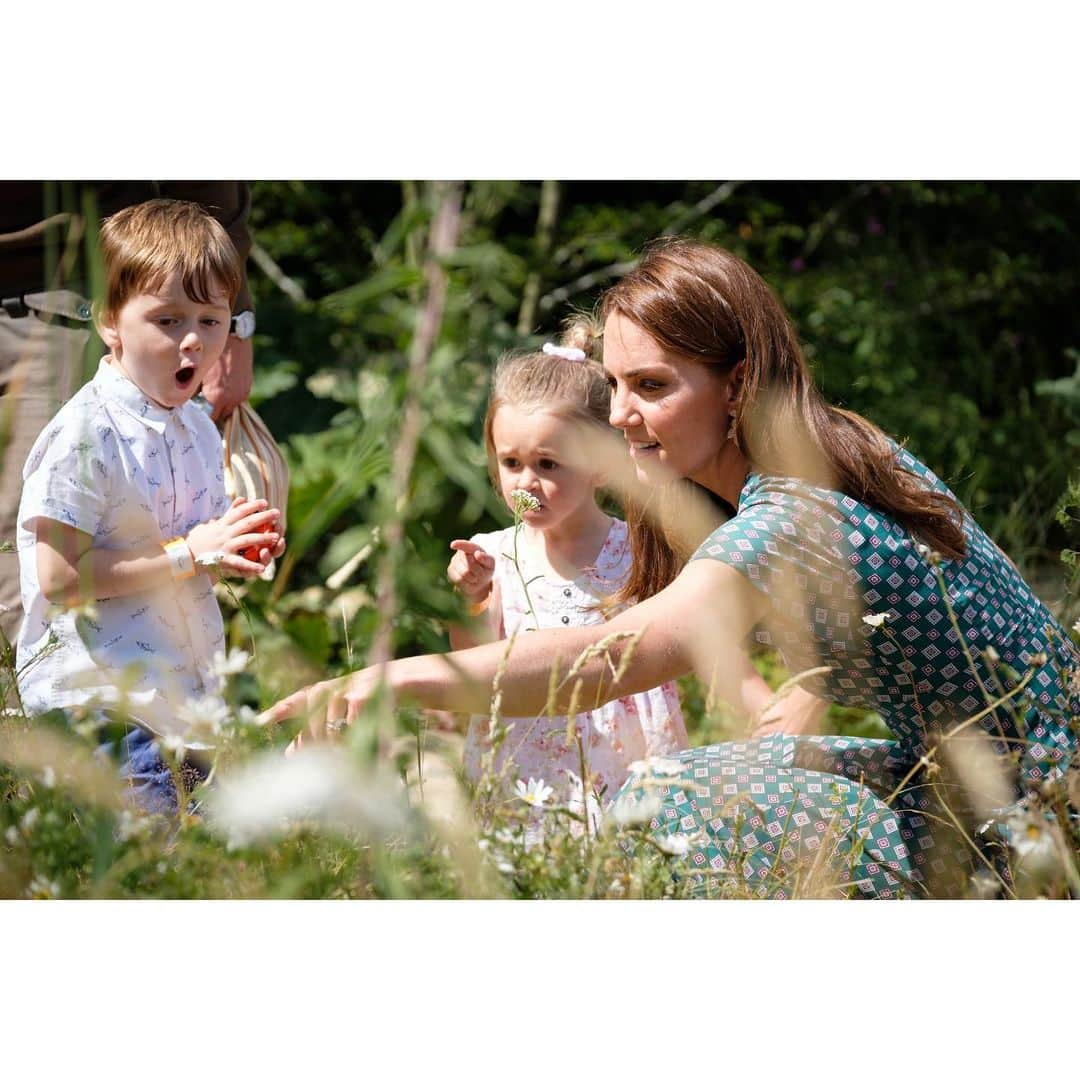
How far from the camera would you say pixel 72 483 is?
7.93 ft

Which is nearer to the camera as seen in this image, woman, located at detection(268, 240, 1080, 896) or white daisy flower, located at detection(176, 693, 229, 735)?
white daisy flower, located at detection(176, 693, 229, 735)

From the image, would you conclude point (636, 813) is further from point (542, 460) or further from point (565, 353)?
point (565, 353)

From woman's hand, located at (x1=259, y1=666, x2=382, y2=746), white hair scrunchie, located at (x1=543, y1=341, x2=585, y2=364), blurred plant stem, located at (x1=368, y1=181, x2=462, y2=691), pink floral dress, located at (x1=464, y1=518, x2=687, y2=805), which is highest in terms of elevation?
blurred plant stem, located at (x1=368, y1=181, x2=462, y2=691)

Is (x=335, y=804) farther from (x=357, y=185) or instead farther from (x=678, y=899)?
(x=357, y=185)

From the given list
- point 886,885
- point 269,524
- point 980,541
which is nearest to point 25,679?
point 269,524

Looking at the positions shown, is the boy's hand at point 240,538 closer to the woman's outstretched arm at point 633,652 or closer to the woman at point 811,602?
the woman's outstretched arm at point 633,652

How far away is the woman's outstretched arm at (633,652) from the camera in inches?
81.1

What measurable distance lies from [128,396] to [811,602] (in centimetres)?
125

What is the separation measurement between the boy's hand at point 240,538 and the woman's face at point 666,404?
639mm

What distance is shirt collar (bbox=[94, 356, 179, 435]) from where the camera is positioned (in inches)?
98.2

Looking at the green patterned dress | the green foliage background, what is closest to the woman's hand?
the green patterned dress

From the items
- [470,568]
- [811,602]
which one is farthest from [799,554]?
[470,568]

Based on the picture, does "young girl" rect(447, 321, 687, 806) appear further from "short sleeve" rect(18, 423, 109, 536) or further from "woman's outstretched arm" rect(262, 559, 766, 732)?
"short sleeve" rect(18, 423, 109, 536)

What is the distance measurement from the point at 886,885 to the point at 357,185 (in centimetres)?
370
